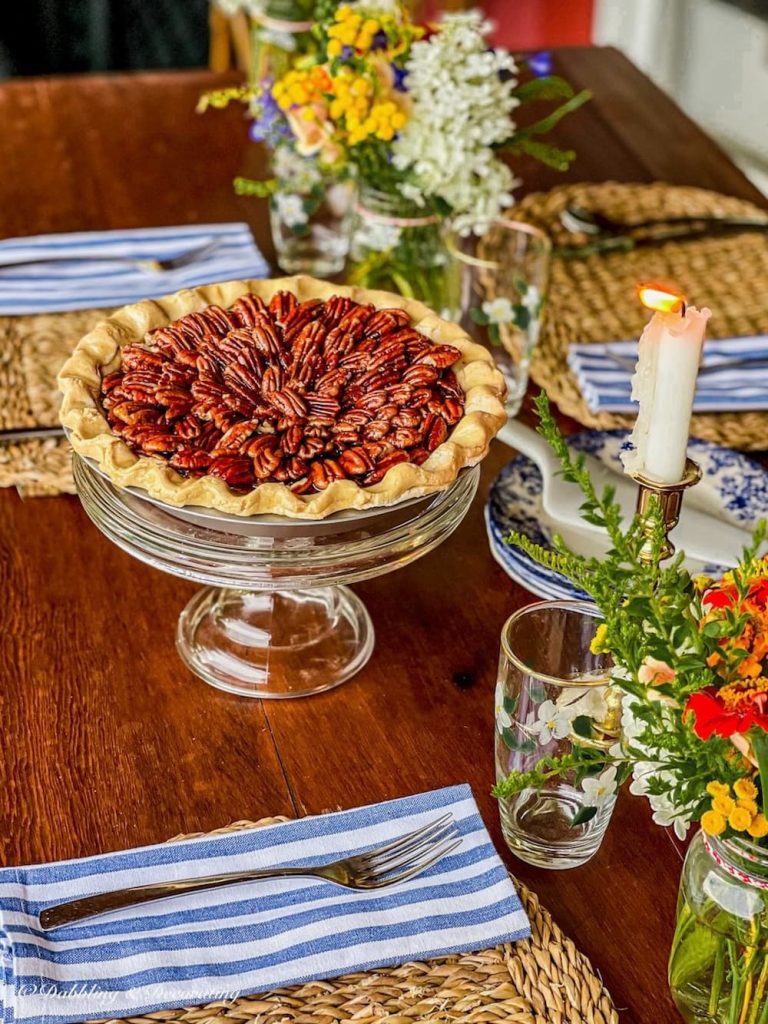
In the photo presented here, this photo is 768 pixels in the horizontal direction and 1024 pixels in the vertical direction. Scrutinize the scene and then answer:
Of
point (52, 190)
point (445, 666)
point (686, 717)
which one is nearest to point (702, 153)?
point (52, 190)

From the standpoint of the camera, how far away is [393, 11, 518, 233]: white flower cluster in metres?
1.32

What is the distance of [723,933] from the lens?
73 centimetres

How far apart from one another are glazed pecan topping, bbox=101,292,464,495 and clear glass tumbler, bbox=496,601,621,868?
0.57ft

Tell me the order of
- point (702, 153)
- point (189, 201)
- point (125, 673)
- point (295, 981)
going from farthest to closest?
point (702, 153) → point (189, 201) → point (125, 673) → point (295, 981)

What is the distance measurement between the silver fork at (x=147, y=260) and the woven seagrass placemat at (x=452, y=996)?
98cm

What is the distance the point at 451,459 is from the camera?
957mm

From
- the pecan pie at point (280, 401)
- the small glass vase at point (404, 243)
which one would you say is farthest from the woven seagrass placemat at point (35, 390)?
the small glass vase at point (404, 243)

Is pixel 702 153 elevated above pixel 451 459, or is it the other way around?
pixel 451 459

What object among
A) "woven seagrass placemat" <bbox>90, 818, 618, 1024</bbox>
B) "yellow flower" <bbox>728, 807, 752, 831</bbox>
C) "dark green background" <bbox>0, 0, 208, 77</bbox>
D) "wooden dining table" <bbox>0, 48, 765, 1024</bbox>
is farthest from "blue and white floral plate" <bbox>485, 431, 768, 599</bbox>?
"dark green background" <bbox>0, 0, 208, 77</bbox>

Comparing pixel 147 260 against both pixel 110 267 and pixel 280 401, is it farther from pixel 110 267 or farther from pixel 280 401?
pixel 280 401

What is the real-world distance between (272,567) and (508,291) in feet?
1.79

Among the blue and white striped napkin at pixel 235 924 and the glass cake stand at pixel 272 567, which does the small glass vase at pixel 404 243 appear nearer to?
the glass cake stand at pixel 272 567

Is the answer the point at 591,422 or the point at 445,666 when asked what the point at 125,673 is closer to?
the point at 445,666

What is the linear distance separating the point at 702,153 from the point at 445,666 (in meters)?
1.18
